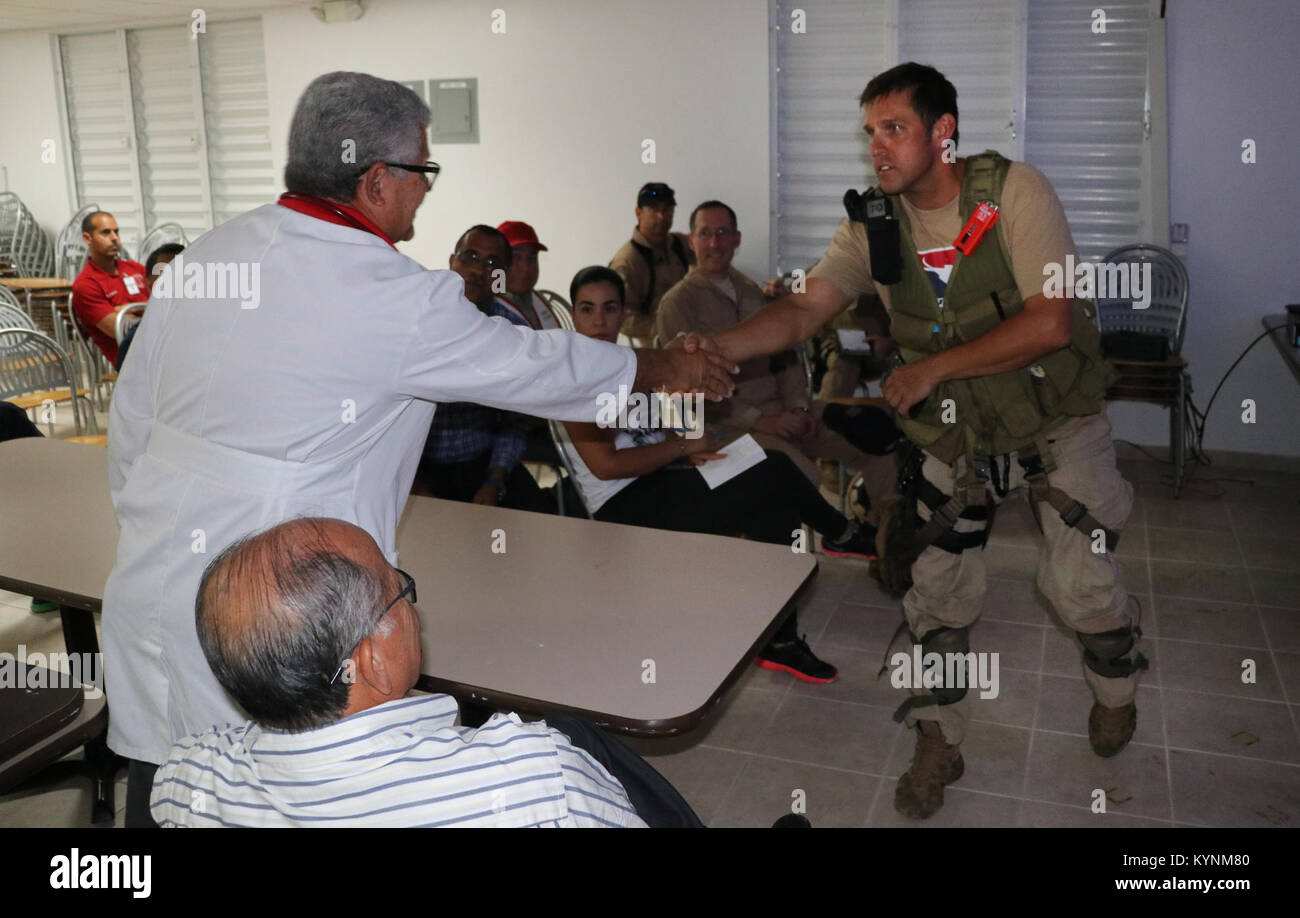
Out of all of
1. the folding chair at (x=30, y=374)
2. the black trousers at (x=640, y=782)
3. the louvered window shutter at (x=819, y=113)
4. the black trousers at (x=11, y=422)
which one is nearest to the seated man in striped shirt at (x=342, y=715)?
the black trousers at (x=640, y=782)

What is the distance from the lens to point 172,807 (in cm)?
145

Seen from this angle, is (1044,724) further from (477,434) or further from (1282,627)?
(477,434)

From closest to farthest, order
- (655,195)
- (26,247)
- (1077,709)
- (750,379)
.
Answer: (1077,709)
(750,379)
(655,195)
(26,247)

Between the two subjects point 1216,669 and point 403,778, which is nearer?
point 403,778

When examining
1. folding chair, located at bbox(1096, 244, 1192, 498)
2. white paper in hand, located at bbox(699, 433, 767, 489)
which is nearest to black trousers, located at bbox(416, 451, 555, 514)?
white paper in hand, located at bbox(699, 433, 767, 489)

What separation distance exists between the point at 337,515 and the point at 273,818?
2.04 feet

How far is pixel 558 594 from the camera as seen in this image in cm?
229

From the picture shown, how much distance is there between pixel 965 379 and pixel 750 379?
203 cm

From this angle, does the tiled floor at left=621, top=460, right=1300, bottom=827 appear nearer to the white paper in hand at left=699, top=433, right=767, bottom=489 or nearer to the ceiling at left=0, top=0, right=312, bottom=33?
the white paper in hand at left=699, top=433, right=767, bottom=489

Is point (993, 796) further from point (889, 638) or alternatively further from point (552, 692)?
point (552, 692)

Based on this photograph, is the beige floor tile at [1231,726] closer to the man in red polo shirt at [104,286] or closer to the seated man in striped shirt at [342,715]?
the seated man in striped shirt at [342,715]

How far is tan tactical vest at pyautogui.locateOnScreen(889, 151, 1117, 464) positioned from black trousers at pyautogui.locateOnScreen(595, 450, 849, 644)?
0.89 meters

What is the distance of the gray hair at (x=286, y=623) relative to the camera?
1.29m

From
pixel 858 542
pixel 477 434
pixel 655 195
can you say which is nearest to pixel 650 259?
pixel 655 195
